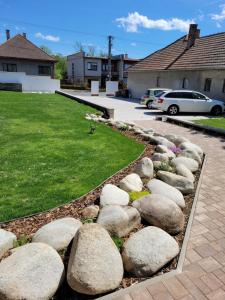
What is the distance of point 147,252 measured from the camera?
3.44 meters

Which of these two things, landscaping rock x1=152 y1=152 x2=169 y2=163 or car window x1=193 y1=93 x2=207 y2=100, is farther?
car window x1=193 y1=93 x2=207 y2=100

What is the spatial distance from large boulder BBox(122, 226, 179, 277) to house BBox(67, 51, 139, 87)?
50.7 m

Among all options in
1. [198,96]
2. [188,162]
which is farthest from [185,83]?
[188,162]

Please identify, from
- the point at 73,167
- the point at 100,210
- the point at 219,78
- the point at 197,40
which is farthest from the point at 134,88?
the point at 100,210

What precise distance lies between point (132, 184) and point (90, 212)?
1.22 m

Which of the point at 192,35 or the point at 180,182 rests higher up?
the point at 192,35

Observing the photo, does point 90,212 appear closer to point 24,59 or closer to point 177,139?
point 177,139

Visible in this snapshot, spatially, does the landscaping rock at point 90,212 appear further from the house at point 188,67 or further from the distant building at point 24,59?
the distant building at point 24,59

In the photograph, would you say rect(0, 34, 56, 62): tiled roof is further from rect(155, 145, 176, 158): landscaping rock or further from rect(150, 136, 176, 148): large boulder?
rect(155, 145, 176, 158): landscaping rock

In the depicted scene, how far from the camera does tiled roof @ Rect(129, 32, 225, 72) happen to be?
21719 millimetres

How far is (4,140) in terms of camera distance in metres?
8.52

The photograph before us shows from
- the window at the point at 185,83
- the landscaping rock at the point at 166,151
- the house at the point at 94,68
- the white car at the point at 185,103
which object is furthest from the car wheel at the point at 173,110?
the house at the point at 94,68

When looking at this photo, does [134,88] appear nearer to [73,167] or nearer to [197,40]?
[197,40]

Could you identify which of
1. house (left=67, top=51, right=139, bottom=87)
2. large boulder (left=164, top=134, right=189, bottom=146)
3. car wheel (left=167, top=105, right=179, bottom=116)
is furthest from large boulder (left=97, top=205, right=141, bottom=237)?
house (left=67, top=51, right=139, bottom=87)
